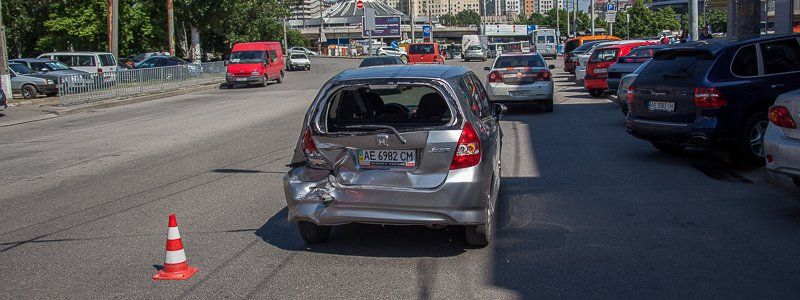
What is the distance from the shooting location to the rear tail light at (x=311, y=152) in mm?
6648

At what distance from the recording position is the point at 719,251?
6461 millimetres

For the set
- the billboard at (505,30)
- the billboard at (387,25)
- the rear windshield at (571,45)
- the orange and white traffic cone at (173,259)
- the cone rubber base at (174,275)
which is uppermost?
the billboard at (505,30)

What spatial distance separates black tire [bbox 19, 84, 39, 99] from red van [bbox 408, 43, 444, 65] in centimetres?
2196

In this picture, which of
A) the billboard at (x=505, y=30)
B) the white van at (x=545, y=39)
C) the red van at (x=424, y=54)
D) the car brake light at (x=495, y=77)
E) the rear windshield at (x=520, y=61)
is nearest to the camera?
the car brake light at (x=495, y=77)

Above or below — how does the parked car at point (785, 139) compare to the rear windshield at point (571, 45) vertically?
below

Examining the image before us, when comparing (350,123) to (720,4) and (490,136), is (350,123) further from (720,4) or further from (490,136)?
(720,4)

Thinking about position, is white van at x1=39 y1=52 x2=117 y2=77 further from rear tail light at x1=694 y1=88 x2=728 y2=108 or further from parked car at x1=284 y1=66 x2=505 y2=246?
parked car at x1=284 y1=66 x2=505 y2=246

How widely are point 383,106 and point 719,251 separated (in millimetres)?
3383

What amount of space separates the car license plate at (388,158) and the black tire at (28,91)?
26.8m

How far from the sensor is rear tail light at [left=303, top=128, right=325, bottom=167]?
21.8 feet

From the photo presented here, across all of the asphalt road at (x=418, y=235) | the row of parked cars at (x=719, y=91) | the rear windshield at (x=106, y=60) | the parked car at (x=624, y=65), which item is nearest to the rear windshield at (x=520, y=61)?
the parked car at (x=624, y=65)

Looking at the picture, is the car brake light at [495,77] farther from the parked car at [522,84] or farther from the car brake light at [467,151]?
the car brake light at [467,151]

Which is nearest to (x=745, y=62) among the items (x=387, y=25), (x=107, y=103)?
(x=107, y=103)

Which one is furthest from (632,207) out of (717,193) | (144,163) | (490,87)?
(490,87)
